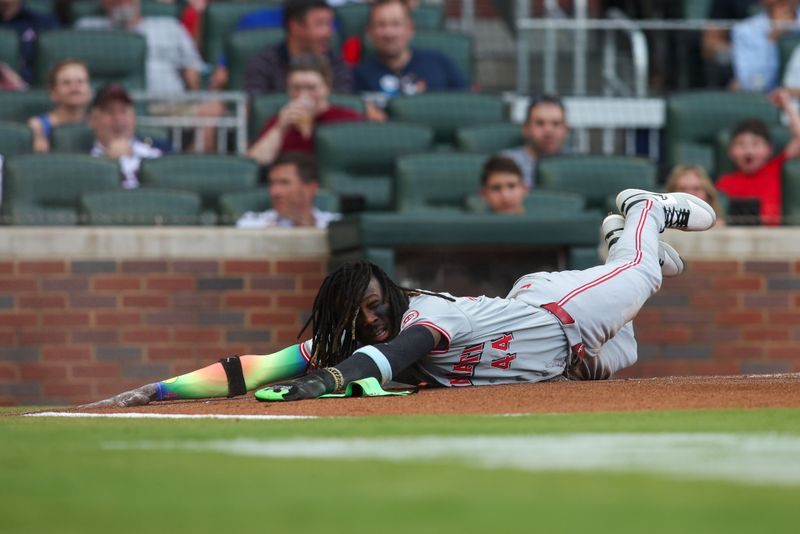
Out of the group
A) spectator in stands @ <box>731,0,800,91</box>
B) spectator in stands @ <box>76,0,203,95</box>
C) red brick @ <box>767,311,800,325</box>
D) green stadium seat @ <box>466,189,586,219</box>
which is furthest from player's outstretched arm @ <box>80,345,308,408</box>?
spectator in stands @ <box>731,0,800,91</box>

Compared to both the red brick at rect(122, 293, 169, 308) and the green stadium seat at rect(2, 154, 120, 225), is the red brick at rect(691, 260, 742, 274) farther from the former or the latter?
the green stadium seat at rect(2, 154, 120, 225)

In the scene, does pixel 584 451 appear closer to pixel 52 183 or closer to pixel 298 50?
pixel 52 183

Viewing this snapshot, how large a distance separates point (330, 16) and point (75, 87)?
2.18 meters

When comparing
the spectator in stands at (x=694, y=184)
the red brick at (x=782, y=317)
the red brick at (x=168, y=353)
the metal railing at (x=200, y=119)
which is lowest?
the red brick at (x=168, y=353)

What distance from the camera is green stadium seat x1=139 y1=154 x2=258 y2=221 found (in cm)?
1037

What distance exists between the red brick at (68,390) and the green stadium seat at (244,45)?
354 centimetres

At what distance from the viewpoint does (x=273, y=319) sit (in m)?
9.83

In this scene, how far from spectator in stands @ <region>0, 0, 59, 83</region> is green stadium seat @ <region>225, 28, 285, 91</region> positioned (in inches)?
64.1

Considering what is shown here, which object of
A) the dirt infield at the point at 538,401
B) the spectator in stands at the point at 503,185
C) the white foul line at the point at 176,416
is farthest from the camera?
the spectator in stands at the point at 503,185

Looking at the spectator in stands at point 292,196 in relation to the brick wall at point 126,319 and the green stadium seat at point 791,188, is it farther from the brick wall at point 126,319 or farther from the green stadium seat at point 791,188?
the green stadium seat at point 791,188

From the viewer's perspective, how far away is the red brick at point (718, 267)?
10.1 meters

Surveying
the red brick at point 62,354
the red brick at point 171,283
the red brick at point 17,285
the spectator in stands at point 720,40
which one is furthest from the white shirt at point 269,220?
the spectator in stands at point 720,40

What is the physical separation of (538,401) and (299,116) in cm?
527

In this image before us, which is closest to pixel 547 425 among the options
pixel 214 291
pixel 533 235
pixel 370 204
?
pixel 533 235
